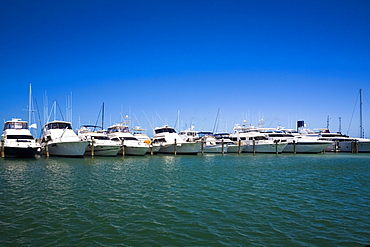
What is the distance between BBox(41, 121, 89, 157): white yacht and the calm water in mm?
18063

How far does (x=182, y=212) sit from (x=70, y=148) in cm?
3153

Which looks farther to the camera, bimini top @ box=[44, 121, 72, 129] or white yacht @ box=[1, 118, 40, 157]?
bimini top @ box=[44, 121, 72, 129]

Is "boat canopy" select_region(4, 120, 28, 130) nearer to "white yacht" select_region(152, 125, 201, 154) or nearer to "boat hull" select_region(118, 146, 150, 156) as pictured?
"boat hull" select_region(118, 146, 150, 156)

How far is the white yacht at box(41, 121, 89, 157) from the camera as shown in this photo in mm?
40625

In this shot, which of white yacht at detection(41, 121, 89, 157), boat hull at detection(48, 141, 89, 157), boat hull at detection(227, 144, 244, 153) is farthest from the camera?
boat hull at detection(227, 144, 244, 153)

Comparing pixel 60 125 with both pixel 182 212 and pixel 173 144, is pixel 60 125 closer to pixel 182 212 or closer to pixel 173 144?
pixel 173 144

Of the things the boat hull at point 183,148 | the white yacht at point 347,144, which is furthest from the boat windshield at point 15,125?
the white yacht at point 347,144

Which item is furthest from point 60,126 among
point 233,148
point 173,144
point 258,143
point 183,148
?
point 258,143

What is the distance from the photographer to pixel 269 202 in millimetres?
15766

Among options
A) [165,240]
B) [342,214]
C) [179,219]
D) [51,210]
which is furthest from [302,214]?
[51,210]

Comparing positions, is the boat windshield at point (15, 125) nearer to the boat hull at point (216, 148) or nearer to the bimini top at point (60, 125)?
the bimini top at point (60, 125)

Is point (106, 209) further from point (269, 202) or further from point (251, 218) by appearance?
point (269, 202)

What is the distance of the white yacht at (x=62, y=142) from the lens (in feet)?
133

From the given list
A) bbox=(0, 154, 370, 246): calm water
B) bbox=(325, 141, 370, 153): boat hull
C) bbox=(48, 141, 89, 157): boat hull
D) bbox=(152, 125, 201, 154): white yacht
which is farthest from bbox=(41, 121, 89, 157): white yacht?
bbox=(325, 141, 370, 153): boat hull
